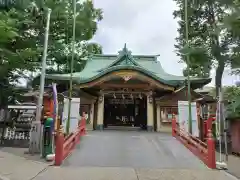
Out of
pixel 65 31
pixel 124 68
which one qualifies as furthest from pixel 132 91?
pixel 65 31

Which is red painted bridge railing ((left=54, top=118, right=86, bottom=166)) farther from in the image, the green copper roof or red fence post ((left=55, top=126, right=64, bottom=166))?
the green copper roof

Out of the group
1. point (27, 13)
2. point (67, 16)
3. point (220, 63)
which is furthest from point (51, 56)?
point (220, 63)

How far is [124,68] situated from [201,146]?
8.77m

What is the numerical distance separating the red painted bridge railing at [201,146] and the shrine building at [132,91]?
4.94 meters

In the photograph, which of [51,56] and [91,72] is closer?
[91,72]

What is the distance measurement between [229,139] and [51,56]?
659 inches

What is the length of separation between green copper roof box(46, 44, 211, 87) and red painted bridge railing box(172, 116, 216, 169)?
17.6ft

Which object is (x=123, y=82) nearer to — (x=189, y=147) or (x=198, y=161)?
(x=189, y=147)

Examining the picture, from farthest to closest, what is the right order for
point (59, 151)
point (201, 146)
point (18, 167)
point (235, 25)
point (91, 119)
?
point (91, 119) → point (201, 146) → point (59, 151) → point (18, 167) → point (235, 25)

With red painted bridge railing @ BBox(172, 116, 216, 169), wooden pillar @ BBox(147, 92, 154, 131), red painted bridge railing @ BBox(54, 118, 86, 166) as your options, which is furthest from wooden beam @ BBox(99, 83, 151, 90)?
red painted bridge railing @ BBox(54, 118, 86, 166)

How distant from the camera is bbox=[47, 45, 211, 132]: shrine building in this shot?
58.8ft

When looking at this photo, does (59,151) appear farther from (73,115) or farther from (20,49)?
(20,49)

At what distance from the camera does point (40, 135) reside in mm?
10859

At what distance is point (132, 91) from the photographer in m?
19.4
